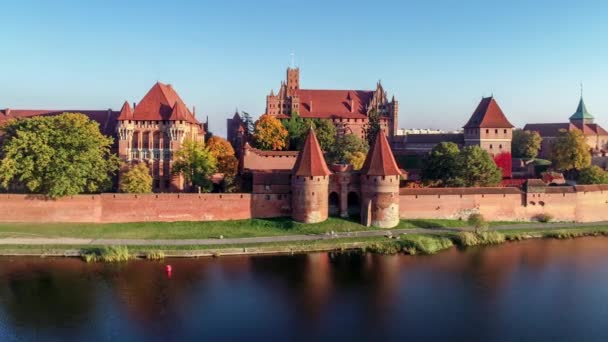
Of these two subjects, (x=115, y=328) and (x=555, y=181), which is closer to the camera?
(x=115, y=328)

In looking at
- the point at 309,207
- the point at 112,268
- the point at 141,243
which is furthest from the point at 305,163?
the point at 112,268

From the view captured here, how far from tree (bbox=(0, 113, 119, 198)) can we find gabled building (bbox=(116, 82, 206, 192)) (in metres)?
5.50

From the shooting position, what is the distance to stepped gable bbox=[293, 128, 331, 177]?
29.5m

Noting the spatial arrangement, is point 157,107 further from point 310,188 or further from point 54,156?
point 310,188

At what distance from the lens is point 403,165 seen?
4462 cm

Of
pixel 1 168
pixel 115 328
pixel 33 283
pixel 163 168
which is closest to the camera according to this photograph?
pixel 115 328

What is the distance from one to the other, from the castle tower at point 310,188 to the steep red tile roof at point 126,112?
45.9ft


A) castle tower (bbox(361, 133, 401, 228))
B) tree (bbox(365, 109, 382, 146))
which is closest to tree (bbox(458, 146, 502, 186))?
castle tower (bbox(361, 133, 401, 228))

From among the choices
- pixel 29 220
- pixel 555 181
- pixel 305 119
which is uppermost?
pixel 305 119

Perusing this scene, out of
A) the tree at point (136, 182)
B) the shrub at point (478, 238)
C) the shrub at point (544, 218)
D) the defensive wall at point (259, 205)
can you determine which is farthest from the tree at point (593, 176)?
the tree at point (136, 182)

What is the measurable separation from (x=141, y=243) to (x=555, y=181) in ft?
93.3

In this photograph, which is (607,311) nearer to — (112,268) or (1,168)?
(112,268)

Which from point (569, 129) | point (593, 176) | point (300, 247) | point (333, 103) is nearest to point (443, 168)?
point (593, 176)

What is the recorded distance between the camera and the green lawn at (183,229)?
1096 inches
